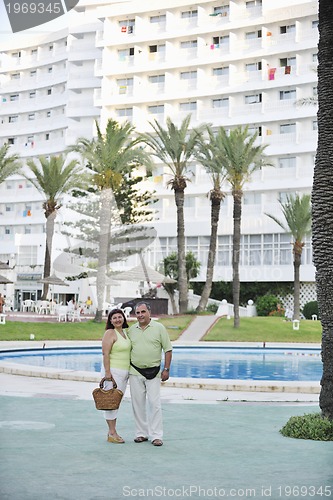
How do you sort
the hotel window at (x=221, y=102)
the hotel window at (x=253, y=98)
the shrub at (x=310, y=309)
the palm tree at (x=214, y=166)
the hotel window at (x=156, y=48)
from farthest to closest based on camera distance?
the hotel window at (x=156, y=48)
the hotel window at (x=221, y=102)
the hotel window at (x=253, y=98)
the shrub at (x=310, y=309)
the palm tree at (x=214, y=166)

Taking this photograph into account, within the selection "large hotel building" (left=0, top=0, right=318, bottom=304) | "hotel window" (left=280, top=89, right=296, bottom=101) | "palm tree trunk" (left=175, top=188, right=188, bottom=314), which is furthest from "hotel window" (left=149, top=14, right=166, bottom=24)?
"palm tree trunk" (left=175, top=188, right=188, bottom=314)

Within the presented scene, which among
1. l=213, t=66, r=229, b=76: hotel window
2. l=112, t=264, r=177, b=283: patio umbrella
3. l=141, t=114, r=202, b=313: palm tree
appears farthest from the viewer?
l=213, t=66, r=229, b=76: hotel window

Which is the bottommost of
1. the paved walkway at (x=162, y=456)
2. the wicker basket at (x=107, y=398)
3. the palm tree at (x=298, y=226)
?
the paved walkway at (x=162, y=456)

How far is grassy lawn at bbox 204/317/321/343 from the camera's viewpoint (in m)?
32.6

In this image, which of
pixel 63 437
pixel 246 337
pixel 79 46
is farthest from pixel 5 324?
pixel 79 46

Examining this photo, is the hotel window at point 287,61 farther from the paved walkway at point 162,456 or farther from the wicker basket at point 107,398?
the wicker basket at point 107,398

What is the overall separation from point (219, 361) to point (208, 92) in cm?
4015

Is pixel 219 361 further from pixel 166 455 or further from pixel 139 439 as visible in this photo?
pixel 166 455

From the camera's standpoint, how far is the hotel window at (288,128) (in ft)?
189

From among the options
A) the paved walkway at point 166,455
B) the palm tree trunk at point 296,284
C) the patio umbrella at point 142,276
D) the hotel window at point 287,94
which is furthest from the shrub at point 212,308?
the paved walkway at point 166,455

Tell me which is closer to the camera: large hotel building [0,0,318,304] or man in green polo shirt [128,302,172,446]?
man in green polo shirt [128,302,172,446]

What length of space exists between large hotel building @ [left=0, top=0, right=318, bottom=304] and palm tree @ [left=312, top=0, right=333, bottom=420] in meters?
44.6

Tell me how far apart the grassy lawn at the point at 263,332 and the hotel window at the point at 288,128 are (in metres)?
24.0

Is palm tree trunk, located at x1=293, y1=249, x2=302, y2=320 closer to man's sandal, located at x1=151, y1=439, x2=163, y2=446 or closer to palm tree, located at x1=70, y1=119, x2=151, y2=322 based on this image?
palm tree, located at x1=70, y1=119, x2=151, y2=322
